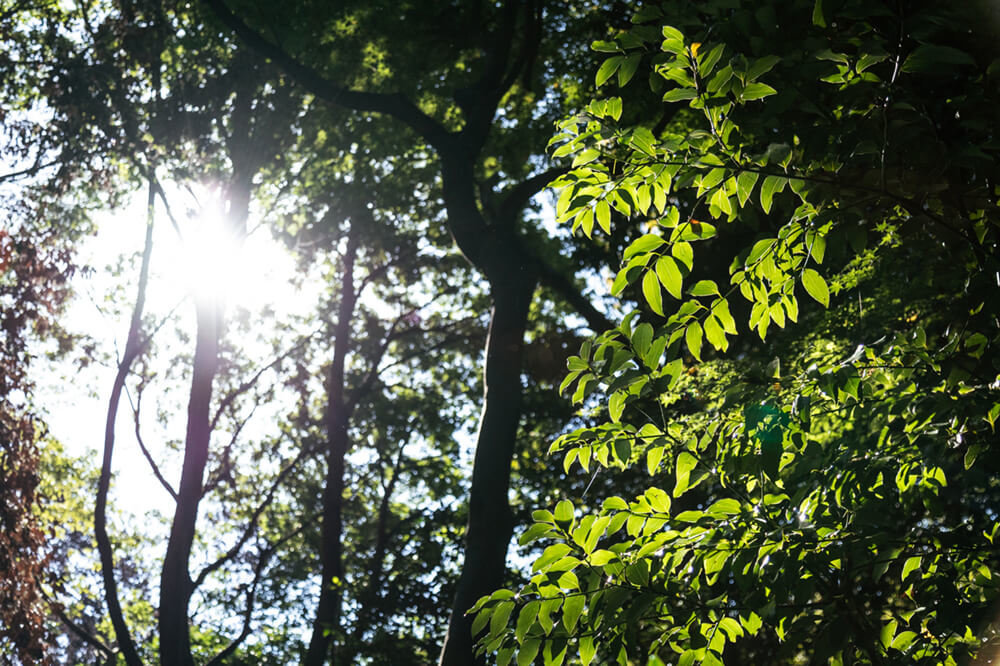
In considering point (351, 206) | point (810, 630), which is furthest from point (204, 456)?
point (810, 630)

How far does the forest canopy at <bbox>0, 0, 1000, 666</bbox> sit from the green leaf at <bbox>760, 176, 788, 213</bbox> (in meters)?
0.02

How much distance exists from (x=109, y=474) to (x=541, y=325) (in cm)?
890

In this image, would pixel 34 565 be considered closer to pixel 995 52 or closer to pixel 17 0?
pixel 17 0

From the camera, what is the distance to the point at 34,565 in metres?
14.0

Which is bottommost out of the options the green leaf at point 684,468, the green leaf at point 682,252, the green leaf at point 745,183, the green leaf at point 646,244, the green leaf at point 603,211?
the green leaf at point 684,468

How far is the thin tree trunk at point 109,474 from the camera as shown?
13625 millimetres

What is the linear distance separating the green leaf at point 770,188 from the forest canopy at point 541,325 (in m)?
0.02

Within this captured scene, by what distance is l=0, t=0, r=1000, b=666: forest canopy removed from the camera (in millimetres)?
2166

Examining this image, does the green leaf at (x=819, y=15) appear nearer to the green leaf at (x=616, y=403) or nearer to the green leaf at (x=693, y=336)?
the green leaf at (x=693, y=336)

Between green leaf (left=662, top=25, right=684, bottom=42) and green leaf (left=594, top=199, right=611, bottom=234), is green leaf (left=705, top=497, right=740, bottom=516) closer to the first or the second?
green leaf (left=594, top=199, right=611, bottom=234)

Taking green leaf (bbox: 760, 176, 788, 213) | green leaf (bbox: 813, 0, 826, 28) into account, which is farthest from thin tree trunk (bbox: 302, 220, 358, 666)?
green leaf (bbox: 813, 0, 826, 28)

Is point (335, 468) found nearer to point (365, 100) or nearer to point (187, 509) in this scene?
point (187, 509)

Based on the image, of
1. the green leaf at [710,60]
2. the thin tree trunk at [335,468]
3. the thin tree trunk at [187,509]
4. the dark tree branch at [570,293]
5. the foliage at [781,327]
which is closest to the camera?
the green leaf at [710,60]

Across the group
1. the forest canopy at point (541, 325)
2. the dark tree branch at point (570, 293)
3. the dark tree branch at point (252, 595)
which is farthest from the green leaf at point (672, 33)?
the dark tree branch at point (252, 595)
